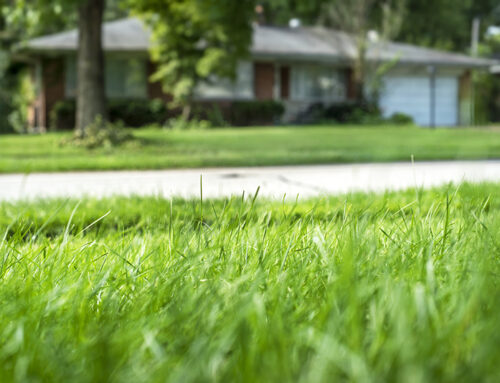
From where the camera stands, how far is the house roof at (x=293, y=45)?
22547 millimetres

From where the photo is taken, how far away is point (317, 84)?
27.2m

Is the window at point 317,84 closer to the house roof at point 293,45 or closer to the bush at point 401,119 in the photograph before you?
the house roof at point 293,45

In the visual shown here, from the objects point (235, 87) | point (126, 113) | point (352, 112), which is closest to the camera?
point (126, 113)

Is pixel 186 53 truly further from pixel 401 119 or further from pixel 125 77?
pixel 401 119

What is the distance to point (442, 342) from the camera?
1.10 meters

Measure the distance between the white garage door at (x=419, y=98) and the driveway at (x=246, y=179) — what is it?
64.7 feet

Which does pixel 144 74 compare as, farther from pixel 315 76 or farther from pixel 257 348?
pixel 257 348

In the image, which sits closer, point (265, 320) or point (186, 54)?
point (265, 320)

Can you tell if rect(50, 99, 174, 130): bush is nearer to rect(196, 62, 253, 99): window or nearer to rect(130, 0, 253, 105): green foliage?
rect(130, 0, 253, 105): green foliage

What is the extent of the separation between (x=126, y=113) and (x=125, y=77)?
2649 mm

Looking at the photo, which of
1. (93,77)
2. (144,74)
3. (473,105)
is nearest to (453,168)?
(93,77)

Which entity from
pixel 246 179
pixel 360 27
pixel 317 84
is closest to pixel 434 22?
pixel 360 27

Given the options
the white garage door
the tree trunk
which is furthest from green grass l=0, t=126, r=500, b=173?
the white garage door

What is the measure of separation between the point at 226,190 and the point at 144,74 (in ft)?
61.0
